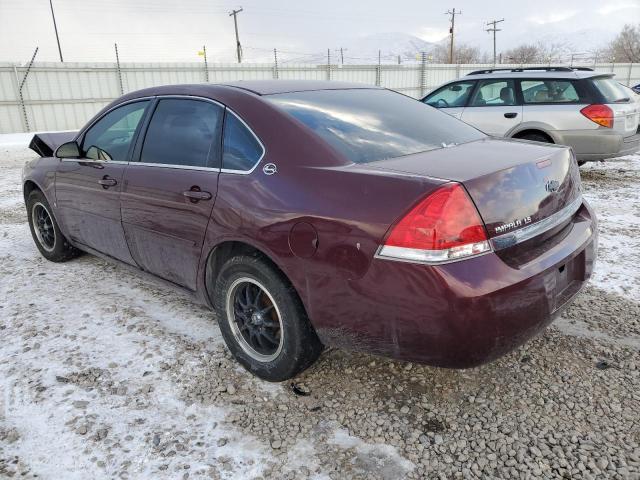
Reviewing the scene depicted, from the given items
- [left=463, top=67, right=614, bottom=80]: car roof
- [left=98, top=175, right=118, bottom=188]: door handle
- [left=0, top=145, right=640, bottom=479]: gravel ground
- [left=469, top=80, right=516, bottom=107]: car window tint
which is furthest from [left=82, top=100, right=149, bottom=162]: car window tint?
[left=463, top=67, right=614, bottom=80]: car roof

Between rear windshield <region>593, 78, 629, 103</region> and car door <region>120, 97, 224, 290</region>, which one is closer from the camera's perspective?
car door <region>120, 97, 224, 290</region>

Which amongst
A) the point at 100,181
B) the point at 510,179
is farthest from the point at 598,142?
the point at 100,181

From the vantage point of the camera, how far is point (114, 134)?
12.1ft

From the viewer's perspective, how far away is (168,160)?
3.06 m

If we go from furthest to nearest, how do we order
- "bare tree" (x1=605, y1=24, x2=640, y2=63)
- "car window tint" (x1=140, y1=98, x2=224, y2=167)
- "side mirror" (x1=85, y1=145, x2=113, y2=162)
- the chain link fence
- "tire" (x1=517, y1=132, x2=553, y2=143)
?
"bare tree" (x1=605, y1=24, x2=640, y2=63), the chain link fence, "tire" (x1=517, y1=132, x2=553, y2=143), "side mirror" (x1=85, y1=145, x2=113, y2=162), "car window tint" (x1=140, y1=98, x2=224, y2=167)

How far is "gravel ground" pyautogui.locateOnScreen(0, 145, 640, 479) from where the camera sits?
2.13 m

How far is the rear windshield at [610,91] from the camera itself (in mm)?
7062

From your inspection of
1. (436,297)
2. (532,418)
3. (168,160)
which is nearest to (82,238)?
(168,160)

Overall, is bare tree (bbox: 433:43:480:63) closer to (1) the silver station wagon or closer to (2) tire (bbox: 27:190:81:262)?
(1) the silver station wagon

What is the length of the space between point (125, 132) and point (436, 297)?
2.66 metres

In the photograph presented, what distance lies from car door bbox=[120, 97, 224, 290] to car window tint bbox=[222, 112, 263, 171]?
0.06 m

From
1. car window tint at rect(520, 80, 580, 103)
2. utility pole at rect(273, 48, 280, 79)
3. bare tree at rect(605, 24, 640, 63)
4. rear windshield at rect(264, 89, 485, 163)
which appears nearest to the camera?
rear windshield at rect(264, 89, 485, 163)

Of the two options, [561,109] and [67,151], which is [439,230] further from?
[561,109]

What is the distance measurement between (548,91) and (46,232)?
6.86 meters
